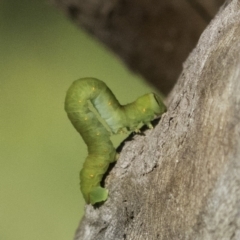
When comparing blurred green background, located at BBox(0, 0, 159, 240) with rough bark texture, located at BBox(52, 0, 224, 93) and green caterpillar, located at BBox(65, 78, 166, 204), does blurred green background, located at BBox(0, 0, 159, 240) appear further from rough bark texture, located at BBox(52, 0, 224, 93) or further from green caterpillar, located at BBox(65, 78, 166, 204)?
green caterpillar, located at BBox(65, 78, 166, 204)

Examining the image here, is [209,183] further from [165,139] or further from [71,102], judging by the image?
[71,102]

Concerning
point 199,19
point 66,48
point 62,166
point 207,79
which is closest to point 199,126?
point 207,79

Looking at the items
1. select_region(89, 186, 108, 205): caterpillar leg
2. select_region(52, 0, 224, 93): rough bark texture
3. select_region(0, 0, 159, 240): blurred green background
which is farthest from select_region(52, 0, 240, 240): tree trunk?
select_region(0, 0, 159, 240): blurred green background

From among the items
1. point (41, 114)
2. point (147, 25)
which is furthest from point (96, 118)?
point (41, 114)

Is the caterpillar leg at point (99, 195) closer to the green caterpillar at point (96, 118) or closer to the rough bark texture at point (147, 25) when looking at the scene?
the green caterpillar at point (96, 118)

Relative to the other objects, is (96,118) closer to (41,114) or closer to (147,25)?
(147,25)
